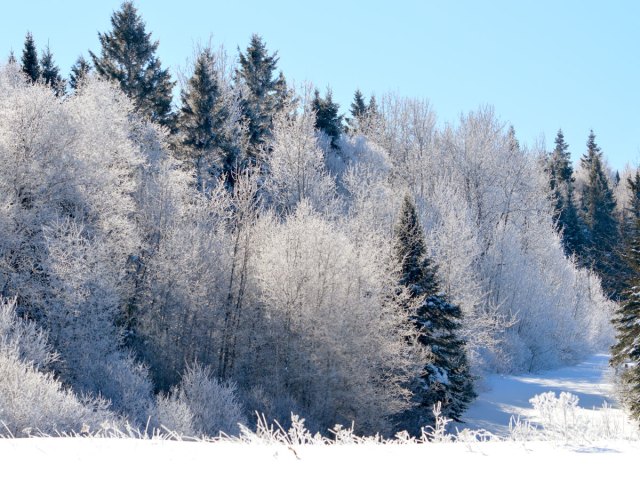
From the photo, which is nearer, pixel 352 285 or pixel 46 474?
pixel 46 474

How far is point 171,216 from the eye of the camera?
30078mm

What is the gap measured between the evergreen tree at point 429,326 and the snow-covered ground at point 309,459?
20388 mm

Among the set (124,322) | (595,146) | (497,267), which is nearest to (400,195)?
(497,267)

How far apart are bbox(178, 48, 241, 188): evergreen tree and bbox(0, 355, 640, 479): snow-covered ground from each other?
32393 mm

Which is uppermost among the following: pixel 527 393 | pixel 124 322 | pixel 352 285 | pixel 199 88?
pixel 199 88

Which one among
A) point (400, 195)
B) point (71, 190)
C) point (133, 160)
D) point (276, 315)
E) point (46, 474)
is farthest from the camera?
point (400, 195)

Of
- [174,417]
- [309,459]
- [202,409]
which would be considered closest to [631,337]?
[202,409]

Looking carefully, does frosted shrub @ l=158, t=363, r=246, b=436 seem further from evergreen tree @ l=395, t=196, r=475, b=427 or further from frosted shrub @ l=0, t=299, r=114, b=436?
evergreen tree @ l=395, t=196, r=475, b=427

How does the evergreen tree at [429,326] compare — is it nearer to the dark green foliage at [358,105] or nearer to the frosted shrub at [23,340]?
the frosted shrub at [23,340]

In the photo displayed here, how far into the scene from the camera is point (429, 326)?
2525 centimetres

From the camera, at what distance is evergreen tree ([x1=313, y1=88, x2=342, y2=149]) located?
160 ft

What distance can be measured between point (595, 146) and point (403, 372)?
232 feet

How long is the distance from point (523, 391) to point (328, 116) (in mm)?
27046

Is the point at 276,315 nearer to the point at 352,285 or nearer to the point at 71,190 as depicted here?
the point at 352,285
